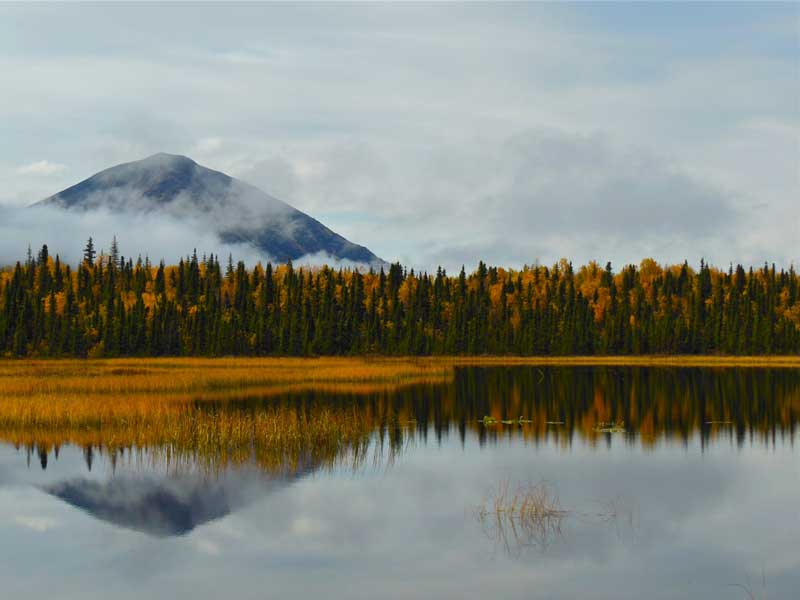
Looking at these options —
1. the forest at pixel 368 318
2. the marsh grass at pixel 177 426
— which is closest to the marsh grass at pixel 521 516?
the marsh grass at pixel 177 426

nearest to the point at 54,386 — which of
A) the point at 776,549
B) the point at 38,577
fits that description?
the point at 38,577

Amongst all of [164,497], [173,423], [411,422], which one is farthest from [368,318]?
[164,497]

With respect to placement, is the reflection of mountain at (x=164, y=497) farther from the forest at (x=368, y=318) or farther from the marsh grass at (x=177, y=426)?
the forest at (x=368, y=318)

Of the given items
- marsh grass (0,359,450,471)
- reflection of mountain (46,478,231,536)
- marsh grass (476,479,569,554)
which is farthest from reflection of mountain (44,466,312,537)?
marsh grass (476,479,569,554)

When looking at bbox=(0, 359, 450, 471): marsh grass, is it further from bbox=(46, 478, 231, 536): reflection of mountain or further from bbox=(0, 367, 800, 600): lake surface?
bbox=(46, 478, 231, 536): reflection of mountain

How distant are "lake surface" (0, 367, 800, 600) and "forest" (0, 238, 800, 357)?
4903 inches

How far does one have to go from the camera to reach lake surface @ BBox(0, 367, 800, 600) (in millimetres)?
17969

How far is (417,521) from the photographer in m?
22.9

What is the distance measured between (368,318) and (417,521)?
15602 cm

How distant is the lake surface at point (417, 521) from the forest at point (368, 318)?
124546 millimetres

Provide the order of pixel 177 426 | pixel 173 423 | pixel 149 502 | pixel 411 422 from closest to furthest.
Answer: pixel 149 502 < pixel 177 426 < pixel 173 423 < pixel 411 422

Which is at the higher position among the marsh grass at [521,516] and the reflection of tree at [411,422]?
the reflection of tree at [411,422]

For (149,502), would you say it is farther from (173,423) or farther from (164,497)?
(173,423)

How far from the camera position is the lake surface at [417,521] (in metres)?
18.0
